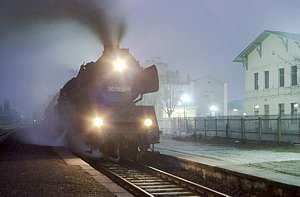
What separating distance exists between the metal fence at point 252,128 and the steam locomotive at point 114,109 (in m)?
9.67

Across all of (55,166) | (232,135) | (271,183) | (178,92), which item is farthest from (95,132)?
(178,92)

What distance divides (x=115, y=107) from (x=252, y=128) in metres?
13.1

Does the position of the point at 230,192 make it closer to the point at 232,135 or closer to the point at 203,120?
the point at 232,135

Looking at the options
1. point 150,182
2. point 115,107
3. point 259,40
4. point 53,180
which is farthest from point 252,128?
point 53,180

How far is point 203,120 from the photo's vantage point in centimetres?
3356

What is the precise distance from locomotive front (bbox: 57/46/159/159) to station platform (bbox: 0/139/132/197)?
1.47 m

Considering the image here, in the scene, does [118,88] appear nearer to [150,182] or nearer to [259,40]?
[150,182]

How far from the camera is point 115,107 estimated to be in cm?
1661

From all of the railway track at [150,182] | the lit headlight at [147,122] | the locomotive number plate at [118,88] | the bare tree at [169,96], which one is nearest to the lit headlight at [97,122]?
the locomotive number plate at [118,88]

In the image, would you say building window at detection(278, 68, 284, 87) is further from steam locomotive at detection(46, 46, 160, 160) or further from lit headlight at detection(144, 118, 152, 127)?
lit headlight at detection(144, 118, 152, 127)

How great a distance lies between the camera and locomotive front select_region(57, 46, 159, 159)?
16.1 m

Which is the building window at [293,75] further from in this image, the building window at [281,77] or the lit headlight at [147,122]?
the lit headlight at [147,122]

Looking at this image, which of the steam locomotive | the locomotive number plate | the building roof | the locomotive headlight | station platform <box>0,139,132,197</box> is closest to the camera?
station platform <box>0,139,132,197</box>

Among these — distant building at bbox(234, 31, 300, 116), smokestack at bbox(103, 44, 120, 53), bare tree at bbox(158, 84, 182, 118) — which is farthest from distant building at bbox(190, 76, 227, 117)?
smokestack at bbox(103, 44, 120, 53)
